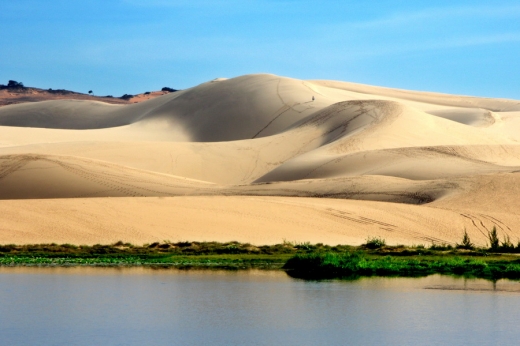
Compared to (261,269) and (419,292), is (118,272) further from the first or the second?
(419,292)

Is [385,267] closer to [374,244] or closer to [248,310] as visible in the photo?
[374,244]

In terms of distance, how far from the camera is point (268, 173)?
7869 centimetres

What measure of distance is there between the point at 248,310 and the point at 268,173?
58.7m

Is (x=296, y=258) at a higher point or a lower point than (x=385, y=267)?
higher

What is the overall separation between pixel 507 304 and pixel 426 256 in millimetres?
12066

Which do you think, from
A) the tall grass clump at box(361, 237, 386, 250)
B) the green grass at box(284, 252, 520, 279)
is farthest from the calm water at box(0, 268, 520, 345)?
the tall grass clump at box(361, 237, 386, 250)

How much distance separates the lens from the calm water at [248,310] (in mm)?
17062

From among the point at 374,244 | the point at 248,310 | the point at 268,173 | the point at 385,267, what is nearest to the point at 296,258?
the point at 385,267

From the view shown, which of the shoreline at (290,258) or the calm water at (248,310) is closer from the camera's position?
the calm water at (248,310)

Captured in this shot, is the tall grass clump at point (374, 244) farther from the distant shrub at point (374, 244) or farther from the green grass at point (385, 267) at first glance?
the green grass at point (385, 267)

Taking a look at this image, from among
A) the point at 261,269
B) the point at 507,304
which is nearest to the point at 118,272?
the point at 261,269

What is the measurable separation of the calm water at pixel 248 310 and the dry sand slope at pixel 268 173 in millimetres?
14827

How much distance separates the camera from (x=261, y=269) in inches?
1152

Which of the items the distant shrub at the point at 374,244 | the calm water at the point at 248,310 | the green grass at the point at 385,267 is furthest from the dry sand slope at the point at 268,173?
the calm water at the point at 248,310
